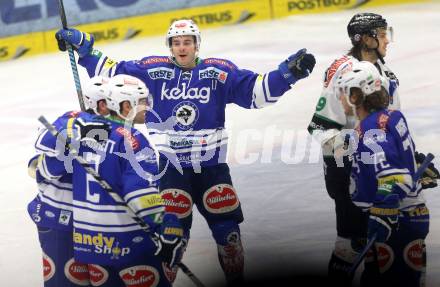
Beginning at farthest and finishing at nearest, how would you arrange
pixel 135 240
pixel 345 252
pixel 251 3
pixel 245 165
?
pixel 251 3
pixel 245 165
pixel 345 252
pixel 135 240

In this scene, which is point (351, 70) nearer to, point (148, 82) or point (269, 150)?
point (148, 82)

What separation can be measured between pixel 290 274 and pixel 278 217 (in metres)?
0.95

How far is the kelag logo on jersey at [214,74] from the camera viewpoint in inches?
231

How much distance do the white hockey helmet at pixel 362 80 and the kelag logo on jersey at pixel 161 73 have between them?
1.19m

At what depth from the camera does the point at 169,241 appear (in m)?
4.79

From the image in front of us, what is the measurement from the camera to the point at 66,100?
10641 mm

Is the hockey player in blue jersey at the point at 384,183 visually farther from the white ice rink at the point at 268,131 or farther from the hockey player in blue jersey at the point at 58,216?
the hockey player in blue jersey at the point at 58,216

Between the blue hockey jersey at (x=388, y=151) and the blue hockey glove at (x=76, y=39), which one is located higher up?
the blue hockey glove at (x=76, y=39)

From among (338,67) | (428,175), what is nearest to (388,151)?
(428,175)

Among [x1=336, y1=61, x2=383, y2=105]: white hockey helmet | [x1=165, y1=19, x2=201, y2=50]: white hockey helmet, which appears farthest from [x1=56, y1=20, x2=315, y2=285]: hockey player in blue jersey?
[x1=336, y1=61, x2=383, y2=105]: white hockey helmet

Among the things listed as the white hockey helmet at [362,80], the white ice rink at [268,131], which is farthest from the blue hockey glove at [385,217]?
the white ice rink at [268,131]

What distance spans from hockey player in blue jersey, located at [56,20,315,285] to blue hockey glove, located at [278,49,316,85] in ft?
0.20

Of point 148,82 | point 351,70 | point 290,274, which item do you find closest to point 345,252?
point 290,274

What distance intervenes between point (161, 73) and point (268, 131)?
3167mm
